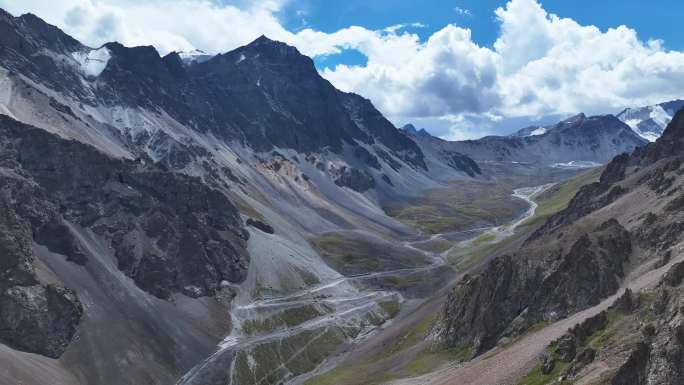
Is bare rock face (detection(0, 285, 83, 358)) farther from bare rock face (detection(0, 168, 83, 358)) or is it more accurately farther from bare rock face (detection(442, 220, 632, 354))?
bare rock face (detection(442, 220, 632, 354))

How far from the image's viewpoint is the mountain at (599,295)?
58.9 meters

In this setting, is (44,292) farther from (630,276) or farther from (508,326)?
(630,276)

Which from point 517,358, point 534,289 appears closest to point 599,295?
point 534,289

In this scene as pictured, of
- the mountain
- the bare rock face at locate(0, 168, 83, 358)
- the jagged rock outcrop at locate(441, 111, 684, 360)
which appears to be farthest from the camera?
the bare rock face at locate(0, 168, 83, 358)

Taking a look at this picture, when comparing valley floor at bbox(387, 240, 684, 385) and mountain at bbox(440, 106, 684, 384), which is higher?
mountain at bbox(440, 106, 684, 384)

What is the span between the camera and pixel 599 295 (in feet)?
329

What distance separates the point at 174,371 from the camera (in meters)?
153

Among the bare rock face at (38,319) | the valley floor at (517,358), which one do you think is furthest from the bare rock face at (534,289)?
the bare rock face at (38,319)

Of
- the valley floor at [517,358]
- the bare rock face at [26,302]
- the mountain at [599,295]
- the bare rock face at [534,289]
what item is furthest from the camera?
the bare rock face at [26,302]

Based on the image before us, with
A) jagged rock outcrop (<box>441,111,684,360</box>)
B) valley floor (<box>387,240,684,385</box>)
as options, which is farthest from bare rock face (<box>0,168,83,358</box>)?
jagged rock outcrop (<box>441,111,684,360</box>)

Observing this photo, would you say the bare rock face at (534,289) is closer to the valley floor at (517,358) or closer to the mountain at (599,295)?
the mountain at (599,295)

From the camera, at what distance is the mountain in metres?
58.9

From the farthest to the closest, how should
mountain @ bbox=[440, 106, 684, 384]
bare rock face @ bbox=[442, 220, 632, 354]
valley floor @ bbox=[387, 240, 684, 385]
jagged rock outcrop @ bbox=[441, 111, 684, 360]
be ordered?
1. jagged rock outcrop @ bbox=[441, 111, 684, 360]
2. bare rock face @ bbox=[442, 220, 632, 354]
3. valley floor @ bbox=[387, 240, 684, 385]
4. mountain @ bbox=[440, 106, 684, 384]

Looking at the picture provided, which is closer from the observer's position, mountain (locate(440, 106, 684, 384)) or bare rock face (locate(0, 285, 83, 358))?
mountain (locate(440, 106, 684, 384))
